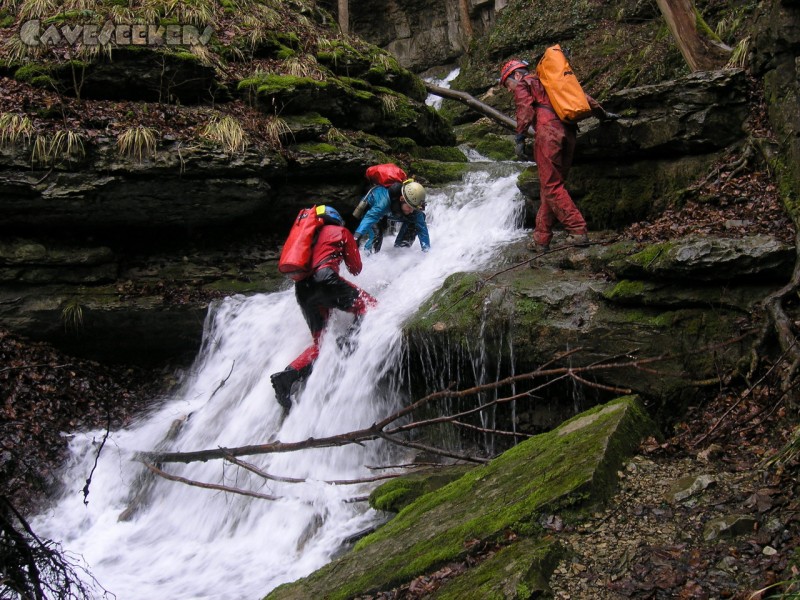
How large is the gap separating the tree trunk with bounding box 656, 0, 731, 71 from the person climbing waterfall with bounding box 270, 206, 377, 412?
6143 mm

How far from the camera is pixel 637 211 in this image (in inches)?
318

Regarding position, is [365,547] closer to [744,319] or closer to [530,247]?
[744,319]

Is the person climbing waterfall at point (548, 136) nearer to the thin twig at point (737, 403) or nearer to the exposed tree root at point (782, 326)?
the exposed tree root at point (782, 326)

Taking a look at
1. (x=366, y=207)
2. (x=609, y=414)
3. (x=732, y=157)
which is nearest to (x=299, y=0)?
(x=366, y=207)

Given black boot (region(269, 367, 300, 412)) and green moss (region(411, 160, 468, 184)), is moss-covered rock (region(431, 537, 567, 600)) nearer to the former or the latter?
black boot (region(269, 367, 300, 412))

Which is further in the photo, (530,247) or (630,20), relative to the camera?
(630,20)

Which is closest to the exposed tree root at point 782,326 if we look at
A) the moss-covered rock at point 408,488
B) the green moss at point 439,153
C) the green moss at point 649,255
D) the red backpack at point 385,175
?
the green moss at point 649,255

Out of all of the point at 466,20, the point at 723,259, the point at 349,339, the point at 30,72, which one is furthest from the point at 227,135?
the point at 466,20

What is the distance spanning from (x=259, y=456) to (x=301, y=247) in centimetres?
255

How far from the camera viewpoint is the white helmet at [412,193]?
8609 mm

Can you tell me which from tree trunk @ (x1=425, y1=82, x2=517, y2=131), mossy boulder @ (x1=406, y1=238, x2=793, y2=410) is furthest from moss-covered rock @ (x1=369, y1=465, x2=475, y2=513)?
tree trunk @ (x1=425, y1=82, x2=517, y2=131)

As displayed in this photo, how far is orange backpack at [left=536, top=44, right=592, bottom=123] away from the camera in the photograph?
688 centimetres

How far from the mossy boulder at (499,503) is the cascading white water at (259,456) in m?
1.39

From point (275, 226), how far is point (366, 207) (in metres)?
2.48
